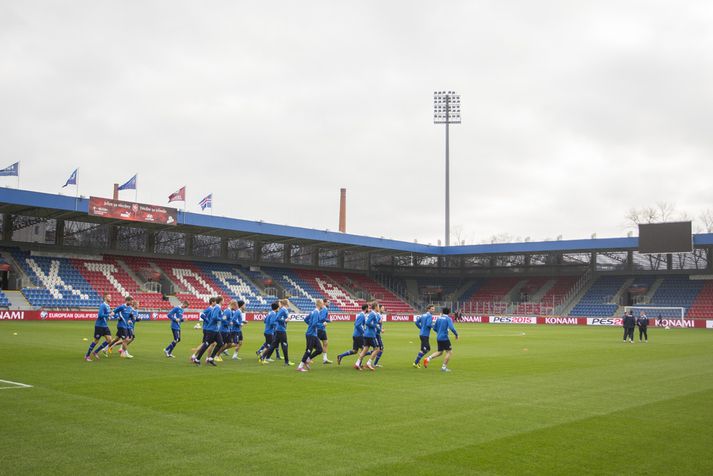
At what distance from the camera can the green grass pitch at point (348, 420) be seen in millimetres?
7488

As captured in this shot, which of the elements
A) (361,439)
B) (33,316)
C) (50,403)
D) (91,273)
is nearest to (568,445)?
(361,439)

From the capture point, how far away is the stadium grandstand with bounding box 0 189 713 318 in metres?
51.3

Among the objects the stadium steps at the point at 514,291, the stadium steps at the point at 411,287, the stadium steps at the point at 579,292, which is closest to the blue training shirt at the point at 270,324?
the stadium steps at the point at 579,292

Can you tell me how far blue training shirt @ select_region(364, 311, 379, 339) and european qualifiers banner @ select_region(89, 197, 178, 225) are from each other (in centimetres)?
3650

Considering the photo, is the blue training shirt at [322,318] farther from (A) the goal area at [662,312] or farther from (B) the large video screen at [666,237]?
(A) the goal area at [662,312]

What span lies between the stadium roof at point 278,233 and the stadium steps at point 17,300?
21.7 ft

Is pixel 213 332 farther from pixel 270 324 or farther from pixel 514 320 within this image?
pixel 514 320

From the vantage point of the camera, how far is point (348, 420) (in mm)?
10039

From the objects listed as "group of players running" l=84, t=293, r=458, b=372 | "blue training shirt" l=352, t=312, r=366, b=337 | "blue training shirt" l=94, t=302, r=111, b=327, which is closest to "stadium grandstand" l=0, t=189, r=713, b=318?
"blue training shirt" l=94, t=302, r=111, b=327

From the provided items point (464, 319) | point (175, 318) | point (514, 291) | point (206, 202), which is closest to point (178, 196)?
point (206, 202)

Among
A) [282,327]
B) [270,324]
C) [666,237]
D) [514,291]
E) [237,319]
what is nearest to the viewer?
[282,327]

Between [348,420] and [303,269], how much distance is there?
64203mm

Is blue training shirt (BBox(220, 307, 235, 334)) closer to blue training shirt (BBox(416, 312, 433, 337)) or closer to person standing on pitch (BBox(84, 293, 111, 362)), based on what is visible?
person standing on pitch (BBox(84, 293, 111, 362))

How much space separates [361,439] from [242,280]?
5708cm
